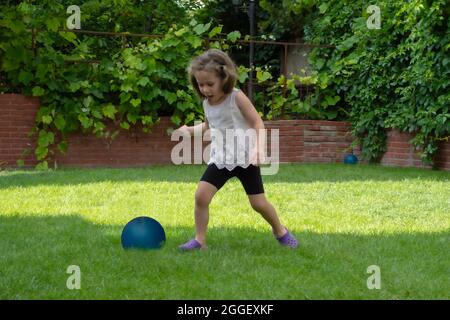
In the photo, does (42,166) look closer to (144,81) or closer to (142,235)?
(144,81)

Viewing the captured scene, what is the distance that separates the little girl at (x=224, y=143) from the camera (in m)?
4.00

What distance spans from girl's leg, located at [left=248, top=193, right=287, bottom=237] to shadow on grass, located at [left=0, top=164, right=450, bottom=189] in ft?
10.1

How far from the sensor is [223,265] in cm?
361

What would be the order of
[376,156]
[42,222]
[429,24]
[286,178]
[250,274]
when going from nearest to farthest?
[250,274], [42,222], [286,178], [429,24], [376,156]

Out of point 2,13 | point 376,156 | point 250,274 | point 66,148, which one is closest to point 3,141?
point 66,148

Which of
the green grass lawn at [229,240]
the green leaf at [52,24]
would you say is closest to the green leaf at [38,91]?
the green leaf at [52,24]

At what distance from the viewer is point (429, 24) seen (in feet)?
27.8

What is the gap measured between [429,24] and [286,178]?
9.47 feet

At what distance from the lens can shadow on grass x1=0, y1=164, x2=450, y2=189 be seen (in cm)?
721

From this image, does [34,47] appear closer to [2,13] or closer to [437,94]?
[2,13]

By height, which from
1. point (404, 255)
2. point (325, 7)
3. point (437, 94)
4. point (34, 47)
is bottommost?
point (404, 255)

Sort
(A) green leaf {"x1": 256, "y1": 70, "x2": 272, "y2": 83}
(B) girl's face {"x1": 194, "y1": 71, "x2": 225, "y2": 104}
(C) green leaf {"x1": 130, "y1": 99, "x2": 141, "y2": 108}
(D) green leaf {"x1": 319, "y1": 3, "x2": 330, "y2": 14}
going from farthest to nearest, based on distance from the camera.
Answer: (D) green leaf {"x1": 319, "y1": 3, "x2": 330, "y2": 14}, (A) green leaf {"x1": 256, "y1": 70, "x2": 272, "y2": 83}, (C) green leaf {"x1": 130, "y1": 99, "x2": 141, "y2": 108}, (B) girl's face {"x1": 194, "y1": 71, "x2": 225, "y2": 104}

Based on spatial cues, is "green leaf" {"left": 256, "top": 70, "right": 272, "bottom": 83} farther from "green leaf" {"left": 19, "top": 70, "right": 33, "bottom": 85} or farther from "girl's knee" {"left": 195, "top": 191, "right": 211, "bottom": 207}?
"girl's knee" {"left": 195, "top": 191, "right": 211, "bottom": 207}

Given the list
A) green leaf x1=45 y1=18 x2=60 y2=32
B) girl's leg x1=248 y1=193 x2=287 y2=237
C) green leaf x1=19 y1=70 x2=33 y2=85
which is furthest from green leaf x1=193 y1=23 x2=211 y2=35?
girl's leg x1=248 y1=193 x2=287 y2=237
